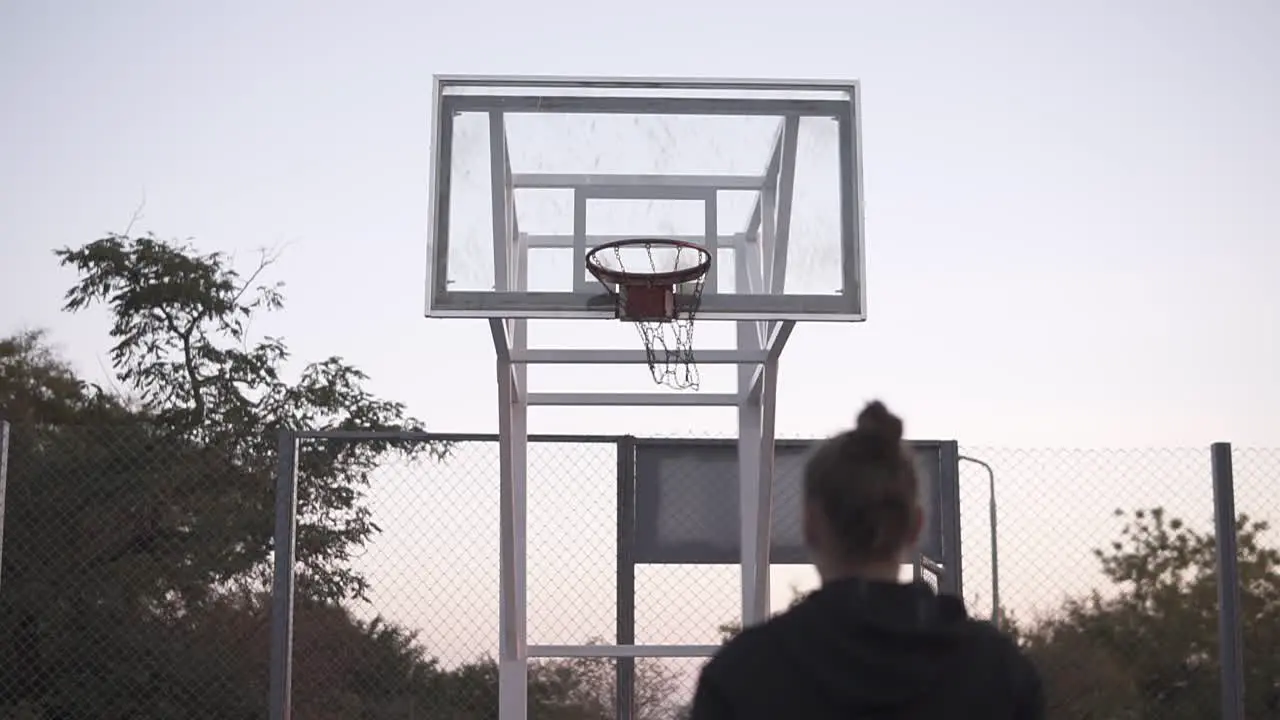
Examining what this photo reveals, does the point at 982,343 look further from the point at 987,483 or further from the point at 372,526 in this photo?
the point at 372,526

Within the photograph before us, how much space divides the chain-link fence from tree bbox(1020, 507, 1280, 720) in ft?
0.03

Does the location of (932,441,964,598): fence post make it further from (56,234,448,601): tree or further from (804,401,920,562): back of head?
(804,401,920,562): back of head

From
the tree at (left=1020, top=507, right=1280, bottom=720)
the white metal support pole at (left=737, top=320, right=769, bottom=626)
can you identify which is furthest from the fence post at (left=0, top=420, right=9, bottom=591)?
the tree at (left=1020, top=507, right=1280, bottom=720)

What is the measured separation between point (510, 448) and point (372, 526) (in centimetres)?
A: 93

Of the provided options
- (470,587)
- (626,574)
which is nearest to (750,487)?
(626,574)

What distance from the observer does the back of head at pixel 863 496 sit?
67.4 inches

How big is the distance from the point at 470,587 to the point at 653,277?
1.69 metres

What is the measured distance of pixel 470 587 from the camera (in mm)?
6359

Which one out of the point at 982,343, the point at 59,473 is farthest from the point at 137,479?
the point at 982,343

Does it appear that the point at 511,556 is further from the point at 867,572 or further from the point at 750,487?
the point at 867,572

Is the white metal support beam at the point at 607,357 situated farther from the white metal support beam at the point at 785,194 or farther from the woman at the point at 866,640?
the woman at the point at 866,640

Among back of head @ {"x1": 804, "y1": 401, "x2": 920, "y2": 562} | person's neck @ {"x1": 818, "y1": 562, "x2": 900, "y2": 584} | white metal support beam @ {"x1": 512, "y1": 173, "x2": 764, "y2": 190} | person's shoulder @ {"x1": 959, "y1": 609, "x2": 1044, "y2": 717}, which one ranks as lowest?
person's shoulder @ {"x1": 959, "y1": 609, "x2": 1044, "y2": 717}

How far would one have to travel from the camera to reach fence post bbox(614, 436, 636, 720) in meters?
6.54

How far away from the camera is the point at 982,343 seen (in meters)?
8.05
